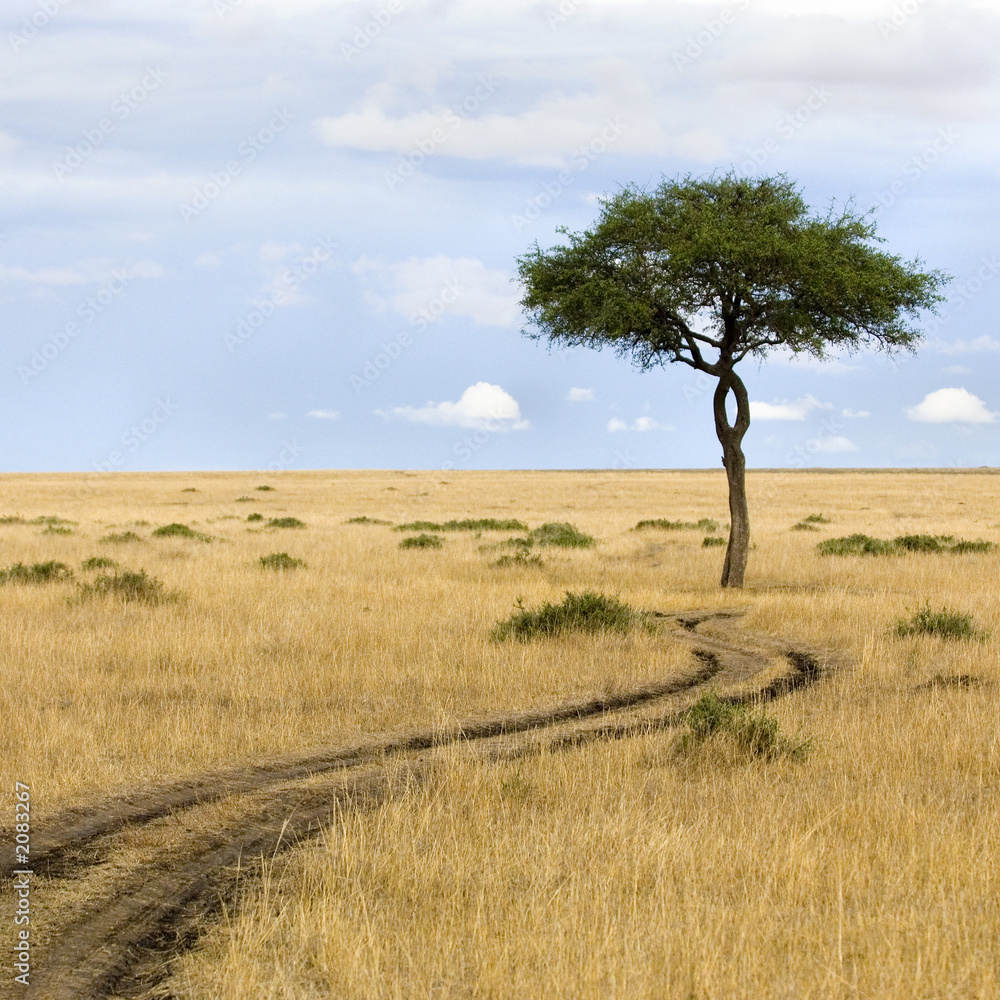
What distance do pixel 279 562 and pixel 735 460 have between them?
34.5 feet

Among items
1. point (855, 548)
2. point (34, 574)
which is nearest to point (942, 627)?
point (855, 548)

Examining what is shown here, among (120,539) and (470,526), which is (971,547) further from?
(120,539)

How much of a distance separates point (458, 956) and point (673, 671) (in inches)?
331

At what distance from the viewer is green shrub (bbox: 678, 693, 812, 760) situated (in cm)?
890

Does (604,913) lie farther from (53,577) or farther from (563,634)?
(53,577)

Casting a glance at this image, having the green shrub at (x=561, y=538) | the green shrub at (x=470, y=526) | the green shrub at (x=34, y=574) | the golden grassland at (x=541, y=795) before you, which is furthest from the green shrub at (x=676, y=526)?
the green shrub at (x=34, y=574)

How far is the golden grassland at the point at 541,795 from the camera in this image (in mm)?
5277

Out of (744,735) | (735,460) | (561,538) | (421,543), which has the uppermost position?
(735,460)

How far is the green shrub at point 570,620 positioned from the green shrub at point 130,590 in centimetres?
639

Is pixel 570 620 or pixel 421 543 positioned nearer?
pixel 570 620

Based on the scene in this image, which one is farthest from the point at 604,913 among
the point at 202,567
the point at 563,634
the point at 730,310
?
the point at 202,567

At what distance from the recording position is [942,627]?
598 inches

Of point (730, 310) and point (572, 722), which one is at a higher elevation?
point (730, 310)

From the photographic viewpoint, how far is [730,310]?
2222 centimetres
